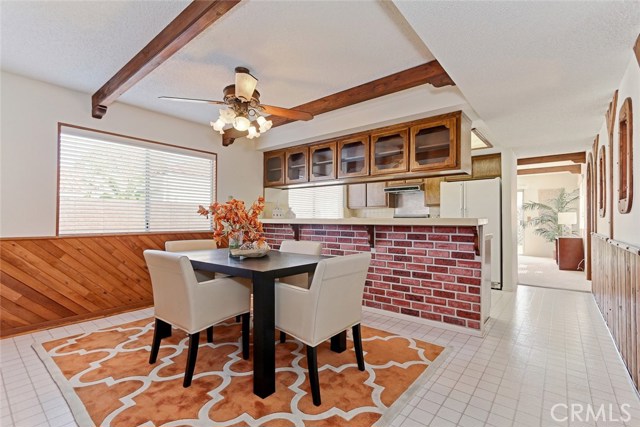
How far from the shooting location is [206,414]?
5.29ft

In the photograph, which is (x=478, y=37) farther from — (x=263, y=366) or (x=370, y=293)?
(x=370, y=293)

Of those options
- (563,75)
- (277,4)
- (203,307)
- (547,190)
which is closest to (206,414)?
(203,307)

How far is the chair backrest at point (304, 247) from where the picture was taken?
2.92 m

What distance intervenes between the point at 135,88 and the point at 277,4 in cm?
205

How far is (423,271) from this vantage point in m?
3.04

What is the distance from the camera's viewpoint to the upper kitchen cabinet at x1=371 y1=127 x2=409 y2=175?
3586 millimetres

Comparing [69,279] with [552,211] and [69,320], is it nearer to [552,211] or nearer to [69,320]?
[69,320]

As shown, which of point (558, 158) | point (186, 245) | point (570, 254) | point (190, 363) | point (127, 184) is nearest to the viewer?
point (190, 363)

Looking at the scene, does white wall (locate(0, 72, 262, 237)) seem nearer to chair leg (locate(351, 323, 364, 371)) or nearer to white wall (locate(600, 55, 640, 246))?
chair leg (locate(351, 323, 364, 371))

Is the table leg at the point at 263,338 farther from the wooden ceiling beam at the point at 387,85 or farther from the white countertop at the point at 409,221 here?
the wooden ceiling beam at the point at 387,85

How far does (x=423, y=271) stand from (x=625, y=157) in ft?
5.87

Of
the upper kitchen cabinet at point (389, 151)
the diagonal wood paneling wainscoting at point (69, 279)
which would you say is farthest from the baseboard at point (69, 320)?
the upper kitchen cabinet at point (389, 151)

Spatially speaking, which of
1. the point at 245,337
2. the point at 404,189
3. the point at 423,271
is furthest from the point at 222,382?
the point at 404,189

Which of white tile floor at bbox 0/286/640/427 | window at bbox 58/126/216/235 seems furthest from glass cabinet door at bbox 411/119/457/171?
window at bbox 58/126/216/235
